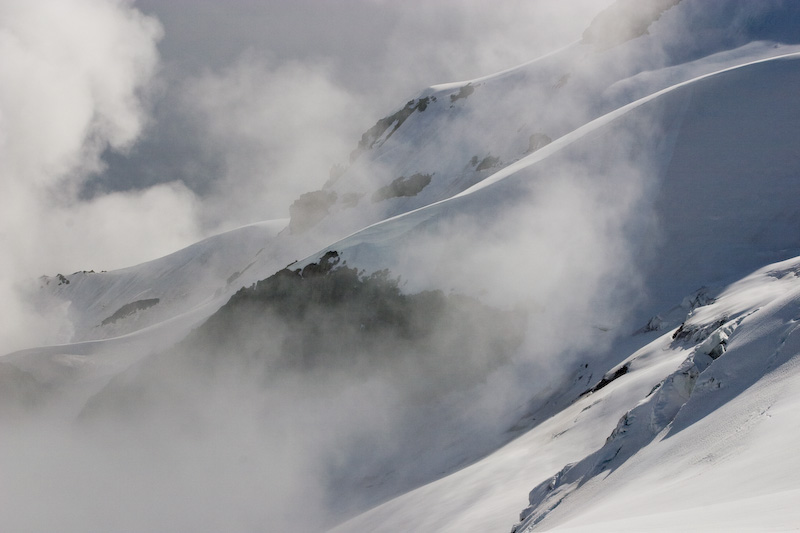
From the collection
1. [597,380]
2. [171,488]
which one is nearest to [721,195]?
[597,380]

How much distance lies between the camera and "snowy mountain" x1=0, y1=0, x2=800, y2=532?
1360 centimetres

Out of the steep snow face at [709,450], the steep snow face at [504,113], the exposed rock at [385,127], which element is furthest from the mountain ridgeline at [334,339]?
the exposed rock at [385,127]

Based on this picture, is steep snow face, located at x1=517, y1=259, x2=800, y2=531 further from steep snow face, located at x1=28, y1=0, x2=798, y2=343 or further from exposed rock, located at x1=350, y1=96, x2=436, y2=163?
exposed rock, located at x1=350, y1=96, x2=436, y2=163

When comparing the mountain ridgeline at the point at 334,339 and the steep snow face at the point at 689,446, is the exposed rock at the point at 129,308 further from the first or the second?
the steep snow face at the point at 689,446

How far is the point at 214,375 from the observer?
60438 mm

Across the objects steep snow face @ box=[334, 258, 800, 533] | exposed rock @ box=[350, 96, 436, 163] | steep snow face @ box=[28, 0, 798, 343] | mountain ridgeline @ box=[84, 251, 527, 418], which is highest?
exposed rock @ box=[350, 96, 436, 163]

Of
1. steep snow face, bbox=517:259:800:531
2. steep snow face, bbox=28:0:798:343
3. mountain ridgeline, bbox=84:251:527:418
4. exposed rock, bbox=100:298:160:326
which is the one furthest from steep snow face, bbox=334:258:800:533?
exposed rock, bbox=100:298:160:326

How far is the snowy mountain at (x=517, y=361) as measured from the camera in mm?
13602

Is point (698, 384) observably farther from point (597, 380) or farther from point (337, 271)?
point (337, 271)

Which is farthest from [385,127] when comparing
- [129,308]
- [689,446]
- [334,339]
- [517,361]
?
[689,446]

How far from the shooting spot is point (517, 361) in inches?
1647

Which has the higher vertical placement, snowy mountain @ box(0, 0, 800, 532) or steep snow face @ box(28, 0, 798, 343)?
steep snow face @ box(28, 0, 798, 343)

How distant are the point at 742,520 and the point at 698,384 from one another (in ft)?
24.6

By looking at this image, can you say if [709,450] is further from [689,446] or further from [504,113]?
[504,113]
